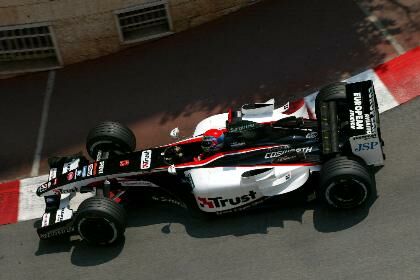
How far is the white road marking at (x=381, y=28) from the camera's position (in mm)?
11680

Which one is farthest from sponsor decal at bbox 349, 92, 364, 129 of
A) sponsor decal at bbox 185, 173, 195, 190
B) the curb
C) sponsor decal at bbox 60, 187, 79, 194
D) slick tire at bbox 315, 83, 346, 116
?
sponsor decal at bbox 60, 187, 79, 194

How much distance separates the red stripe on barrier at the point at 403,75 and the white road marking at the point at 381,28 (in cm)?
22

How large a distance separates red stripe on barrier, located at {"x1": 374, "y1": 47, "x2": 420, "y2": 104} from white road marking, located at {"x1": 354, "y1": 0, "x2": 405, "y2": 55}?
0.71 feet

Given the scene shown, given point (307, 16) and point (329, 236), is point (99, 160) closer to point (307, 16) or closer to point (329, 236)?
point (329, 236)

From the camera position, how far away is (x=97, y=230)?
927 cm

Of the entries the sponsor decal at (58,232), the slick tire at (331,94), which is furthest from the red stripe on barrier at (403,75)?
the sponsor decal at (58,232)

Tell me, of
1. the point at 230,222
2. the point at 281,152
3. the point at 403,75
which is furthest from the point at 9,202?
the point at 403,75

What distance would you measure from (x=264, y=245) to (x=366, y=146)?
1.91 m

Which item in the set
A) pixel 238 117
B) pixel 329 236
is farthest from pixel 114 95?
pixel 329 236

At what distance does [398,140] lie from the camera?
1007 centimetres

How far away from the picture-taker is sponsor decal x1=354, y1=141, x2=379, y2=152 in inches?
353

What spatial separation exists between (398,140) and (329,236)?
2.09 meters

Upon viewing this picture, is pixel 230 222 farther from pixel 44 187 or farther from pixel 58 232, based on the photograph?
pixel 44 187

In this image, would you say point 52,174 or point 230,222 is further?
point 52,174
